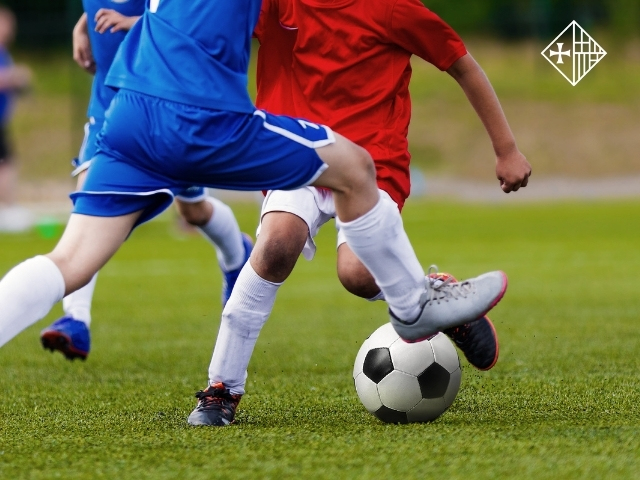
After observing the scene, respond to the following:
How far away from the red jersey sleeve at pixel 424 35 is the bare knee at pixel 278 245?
73 centimetres

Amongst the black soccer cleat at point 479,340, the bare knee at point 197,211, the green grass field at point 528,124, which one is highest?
the black soccer cleat at point 479,340

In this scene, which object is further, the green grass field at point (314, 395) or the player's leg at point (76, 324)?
the player's leg at point (76, 324)

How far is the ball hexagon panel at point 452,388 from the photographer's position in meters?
3.92

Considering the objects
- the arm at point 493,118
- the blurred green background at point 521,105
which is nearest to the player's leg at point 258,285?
the arm at point 493,118

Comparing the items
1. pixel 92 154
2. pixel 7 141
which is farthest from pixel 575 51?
pixel 92 154

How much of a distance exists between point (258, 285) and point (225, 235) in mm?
1708

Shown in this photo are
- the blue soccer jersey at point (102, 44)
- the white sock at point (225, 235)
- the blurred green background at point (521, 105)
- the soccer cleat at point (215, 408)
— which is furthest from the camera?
the blurred green background at point (521, 105)

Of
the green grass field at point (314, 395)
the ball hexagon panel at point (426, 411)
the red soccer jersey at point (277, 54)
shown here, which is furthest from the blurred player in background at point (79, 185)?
the ball hexagon panel at point (426, 411)

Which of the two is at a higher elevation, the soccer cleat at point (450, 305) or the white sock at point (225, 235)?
the soccer cleat at point (450, 305)

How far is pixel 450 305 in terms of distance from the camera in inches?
138

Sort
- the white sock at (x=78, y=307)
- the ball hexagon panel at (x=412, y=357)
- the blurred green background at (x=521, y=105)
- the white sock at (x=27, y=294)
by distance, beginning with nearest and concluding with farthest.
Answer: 1. the white sock at (x=27, y=294)
2. the ball hexagon panel at (x=412, y=357)
3. the white sock at (x=78, y=307)
4. the blurred green background at (x=521, y=105)

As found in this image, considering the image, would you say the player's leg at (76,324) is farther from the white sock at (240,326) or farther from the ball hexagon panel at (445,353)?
the ball hexagon panel at (445,353)

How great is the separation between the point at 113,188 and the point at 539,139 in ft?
80.0

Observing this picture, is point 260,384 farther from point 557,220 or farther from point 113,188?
point 557,220
